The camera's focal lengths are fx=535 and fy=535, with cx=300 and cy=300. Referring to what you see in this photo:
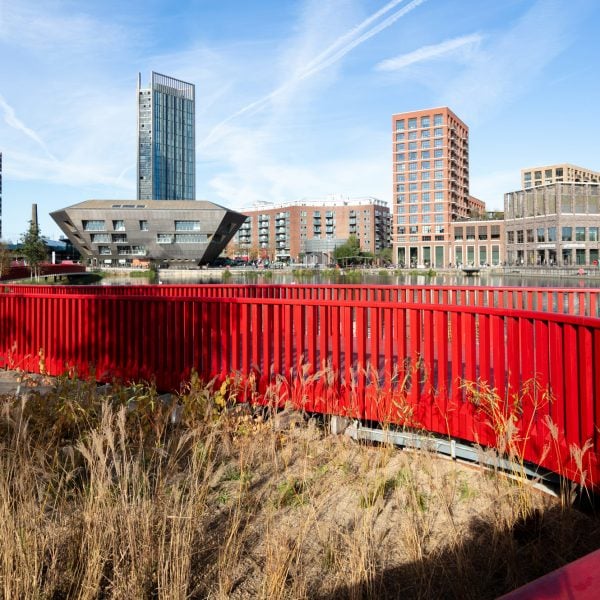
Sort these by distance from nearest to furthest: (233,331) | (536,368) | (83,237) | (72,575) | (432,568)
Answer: (72,575)
(432,568)
(536,368)
(233,331)
(83,237)

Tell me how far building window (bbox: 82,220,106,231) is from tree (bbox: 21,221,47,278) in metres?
38.1

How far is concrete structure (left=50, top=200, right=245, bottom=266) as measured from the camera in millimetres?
100250

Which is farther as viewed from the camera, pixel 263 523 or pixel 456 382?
pixel 456 382

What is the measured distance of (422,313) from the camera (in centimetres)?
534

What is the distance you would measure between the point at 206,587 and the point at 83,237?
4244 inches

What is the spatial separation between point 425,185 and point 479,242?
644 inches

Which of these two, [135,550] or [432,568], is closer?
[135,550]

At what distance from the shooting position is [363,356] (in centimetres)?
550

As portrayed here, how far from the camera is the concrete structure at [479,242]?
106938 mm

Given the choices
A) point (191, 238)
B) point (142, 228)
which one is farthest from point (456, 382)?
point (142, 228)

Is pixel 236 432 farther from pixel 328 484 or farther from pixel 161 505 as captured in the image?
pixel 161 505

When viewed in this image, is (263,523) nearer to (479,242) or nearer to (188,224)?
(188,224)

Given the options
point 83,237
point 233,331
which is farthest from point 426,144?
point 233,331

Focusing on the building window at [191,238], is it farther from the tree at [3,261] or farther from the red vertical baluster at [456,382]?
the red vertical baluster at [456,382]
